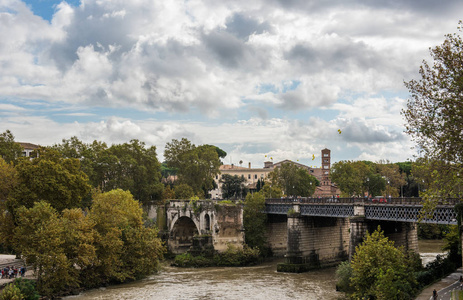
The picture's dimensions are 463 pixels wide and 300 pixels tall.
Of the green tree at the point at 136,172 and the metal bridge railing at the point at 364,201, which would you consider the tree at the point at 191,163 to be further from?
the metal bridge railing at the point at 364,201

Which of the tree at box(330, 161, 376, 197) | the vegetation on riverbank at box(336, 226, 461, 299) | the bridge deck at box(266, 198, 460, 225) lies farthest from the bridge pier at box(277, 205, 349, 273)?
the tree at box(330, 161, 376, 197)

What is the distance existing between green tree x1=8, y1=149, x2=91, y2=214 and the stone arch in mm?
21571

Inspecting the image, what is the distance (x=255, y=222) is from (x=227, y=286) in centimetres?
1827

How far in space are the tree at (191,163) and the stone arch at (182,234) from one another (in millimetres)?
11165

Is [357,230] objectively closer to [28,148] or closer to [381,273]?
[381,273]

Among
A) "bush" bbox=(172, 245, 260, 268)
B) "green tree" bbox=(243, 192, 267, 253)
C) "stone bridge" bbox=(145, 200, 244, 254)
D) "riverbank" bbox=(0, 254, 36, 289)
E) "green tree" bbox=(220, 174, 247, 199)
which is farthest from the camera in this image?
"green tree" bbox=(220, 174, 247, 199)

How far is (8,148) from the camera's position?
66.9 m

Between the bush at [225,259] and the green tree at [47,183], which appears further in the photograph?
the bush at [225,259]

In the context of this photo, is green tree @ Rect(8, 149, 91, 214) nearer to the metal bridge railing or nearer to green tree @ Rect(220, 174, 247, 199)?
the metal bridge railing

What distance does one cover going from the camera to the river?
40375 mm

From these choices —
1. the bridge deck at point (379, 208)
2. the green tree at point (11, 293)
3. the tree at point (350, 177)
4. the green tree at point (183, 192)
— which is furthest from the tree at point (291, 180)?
the green tree at point (11, 293)

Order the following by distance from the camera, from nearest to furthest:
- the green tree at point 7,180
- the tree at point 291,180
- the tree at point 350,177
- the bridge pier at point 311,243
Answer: the green tree at point 7,180 < the bridge pier at point 311,243 < the tree at point 350,177 < the tree at point 291,180

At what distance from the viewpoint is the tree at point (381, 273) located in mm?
31141

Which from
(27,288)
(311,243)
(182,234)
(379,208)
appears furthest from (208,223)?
(27,288)
